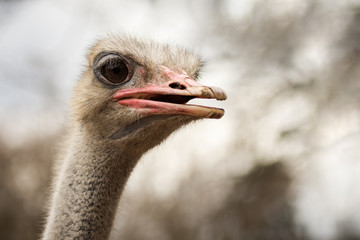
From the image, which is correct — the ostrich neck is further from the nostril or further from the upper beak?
the nostril

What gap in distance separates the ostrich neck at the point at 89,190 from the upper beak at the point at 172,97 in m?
0.24

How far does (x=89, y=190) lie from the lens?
2197 millimetres

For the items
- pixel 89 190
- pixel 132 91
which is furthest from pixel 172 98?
pixel 89 190

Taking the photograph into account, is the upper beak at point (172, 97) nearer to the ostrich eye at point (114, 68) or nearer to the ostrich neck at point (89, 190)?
the ostrich eye at point (114, 68)

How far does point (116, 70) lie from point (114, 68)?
0.02m

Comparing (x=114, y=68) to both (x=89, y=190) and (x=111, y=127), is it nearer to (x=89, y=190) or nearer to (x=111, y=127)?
(x=111, y=127)

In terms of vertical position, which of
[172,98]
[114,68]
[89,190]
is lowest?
[89,190]

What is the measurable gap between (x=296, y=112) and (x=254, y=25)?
174cm

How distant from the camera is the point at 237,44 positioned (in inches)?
351

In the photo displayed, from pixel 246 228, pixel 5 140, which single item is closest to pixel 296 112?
pixel 246 228

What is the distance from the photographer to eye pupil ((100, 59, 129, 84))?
224 centimetres

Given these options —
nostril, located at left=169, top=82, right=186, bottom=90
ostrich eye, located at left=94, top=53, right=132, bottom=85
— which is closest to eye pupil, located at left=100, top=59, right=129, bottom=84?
ostrich eye, located at left=94, top=53, right=132, bottom=85

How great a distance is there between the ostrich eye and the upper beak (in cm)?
7

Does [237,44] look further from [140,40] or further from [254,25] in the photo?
[140,40]
